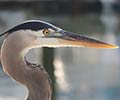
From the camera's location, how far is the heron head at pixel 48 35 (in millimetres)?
2541

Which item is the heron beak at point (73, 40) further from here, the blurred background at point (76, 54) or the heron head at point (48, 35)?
the blurred background at point (76, 54)

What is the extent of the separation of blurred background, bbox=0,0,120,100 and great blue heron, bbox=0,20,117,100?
376cm

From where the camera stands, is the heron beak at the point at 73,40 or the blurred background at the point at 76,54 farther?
the blurred background at the point at 76,54

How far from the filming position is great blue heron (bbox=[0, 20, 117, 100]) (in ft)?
8.38

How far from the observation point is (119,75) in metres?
7.81

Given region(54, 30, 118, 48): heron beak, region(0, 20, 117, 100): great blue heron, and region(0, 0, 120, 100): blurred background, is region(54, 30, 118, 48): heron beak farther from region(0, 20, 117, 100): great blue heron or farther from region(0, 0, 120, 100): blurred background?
region(0, 0, 120, 100): blurred background

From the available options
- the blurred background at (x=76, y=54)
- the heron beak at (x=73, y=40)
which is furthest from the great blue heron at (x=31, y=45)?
the blurred background at (x=76, y=54)

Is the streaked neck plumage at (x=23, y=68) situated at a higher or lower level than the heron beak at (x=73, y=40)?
lower

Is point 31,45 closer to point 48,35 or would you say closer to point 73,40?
point 48,35

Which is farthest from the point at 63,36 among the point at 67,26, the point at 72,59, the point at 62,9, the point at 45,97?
the point at 62,9

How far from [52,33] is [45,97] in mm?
300

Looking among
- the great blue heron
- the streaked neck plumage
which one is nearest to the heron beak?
the great blue heron

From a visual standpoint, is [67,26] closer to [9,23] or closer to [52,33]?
[9,23]

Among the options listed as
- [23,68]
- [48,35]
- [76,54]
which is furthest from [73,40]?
[76,54]
